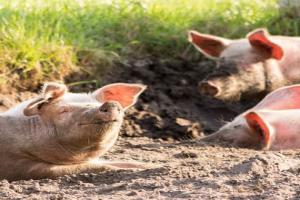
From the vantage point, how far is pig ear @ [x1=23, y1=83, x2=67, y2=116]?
4660 mm

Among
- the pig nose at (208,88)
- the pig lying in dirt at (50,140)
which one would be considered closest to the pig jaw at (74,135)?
the pig lying in dirt at (50,140)

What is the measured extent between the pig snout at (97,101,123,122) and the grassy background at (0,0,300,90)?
2.54 metres

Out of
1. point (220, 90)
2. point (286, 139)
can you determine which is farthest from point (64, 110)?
point (220, 90)

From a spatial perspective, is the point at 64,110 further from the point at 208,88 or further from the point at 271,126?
the point at 208,88

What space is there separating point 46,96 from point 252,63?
148 inches

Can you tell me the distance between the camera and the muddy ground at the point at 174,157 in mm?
4047

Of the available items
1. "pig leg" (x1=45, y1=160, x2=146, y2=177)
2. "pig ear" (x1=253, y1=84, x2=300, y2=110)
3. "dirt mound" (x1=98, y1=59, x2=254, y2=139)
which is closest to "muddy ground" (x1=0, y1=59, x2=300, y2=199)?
"dirt mound" (x1=98, y1=59, x2=254, y2=139)

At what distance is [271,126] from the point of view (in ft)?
19.6

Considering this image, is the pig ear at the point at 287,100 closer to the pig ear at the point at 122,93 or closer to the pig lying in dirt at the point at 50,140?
the pig ear at the point at 122,93

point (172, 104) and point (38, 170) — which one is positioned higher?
point (172, 104)

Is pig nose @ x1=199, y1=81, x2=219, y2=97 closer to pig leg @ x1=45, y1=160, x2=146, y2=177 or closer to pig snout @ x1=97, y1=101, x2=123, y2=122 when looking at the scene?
pig leg @ x1=45, y1=160, x2=146, y2=177

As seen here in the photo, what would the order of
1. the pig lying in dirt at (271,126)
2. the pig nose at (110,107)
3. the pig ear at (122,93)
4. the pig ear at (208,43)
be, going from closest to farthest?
the pig nose at (110,107) < the pig ear at (122,93) < the pig lying in dirt at (271,126) < the pig ear at (208,43)

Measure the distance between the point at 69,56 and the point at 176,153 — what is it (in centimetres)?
180

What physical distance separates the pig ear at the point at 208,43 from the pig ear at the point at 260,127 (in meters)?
2.06
